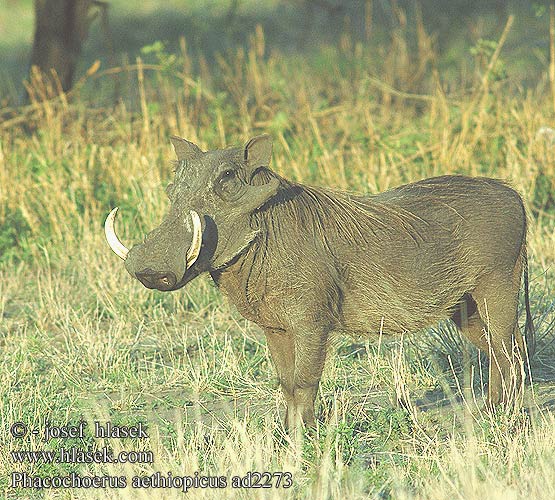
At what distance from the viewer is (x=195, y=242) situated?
3.68 metres

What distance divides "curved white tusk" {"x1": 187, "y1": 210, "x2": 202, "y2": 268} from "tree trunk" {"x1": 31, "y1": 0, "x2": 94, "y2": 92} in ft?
22.5

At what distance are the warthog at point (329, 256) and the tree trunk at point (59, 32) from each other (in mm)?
6305

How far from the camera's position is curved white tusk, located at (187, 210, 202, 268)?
367 cm

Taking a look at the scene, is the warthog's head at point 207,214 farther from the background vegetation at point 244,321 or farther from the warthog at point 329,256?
the background vegetation at point 244,321

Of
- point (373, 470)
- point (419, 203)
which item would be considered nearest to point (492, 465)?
point (373, 470)

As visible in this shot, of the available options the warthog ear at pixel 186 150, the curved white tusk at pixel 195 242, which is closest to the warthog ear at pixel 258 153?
the warthog ear at pixel 186 150

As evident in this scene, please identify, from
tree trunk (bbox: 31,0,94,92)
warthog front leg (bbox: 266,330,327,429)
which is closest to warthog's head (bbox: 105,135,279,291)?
warthog front leg (bbox: 266,330,327,429)

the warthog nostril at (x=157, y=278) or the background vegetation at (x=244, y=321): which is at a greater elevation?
the warthog nostril at (x=157, y=278)

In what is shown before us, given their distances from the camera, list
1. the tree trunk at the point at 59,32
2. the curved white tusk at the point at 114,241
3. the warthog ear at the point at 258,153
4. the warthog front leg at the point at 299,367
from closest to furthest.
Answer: the curved white tusk at the point at 114,241, the warthog ear at the point at 258,153, the warthog front leg at the point at 299,367, the tree trunk at the point at 59,32

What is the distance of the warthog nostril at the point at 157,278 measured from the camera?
3650 millimetres

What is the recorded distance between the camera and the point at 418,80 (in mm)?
9648
